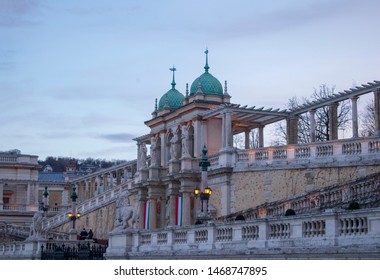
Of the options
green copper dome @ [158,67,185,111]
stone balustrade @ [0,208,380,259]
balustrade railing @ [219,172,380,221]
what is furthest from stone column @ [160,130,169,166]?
balustrade railing @ [219,172,380,221]

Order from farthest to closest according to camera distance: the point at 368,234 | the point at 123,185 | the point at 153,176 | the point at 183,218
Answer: the point at 123,185
the point at 153,176
the point at 183,218
the point at 368,234

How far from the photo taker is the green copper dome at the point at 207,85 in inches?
2122

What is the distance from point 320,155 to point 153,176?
18.5m

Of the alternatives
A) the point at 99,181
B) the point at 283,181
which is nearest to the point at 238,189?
the point at 283,181

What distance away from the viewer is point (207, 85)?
54250 mm

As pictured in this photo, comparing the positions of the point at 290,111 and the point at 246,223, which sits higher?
the point at 290,111

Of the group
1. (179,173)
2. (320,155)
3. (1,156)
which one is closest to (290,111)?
(179,173)

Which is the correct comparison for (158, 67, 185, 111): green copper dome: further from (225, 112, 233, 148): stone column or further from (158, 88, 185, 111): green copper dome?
(225, 112, 233, 148): stone column

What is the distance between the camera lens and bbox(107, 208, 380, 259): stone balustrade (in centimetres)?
1869

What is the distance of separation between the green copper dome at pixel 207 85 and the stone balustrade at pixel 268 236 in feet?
77.2

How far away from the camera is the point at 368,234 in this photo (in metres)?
18.3

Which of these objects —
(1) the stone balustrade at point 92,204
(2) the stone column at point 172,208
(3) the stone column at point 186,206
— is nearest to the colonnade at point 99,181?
(1) the stone balustrade at point 92,204

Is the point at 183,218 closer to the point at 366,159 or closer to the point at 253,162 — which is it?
the point at 253,162

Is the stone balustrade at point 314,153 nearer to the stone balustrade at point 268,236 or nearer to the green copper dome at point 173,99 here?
the stone balustrade at point 268,236
